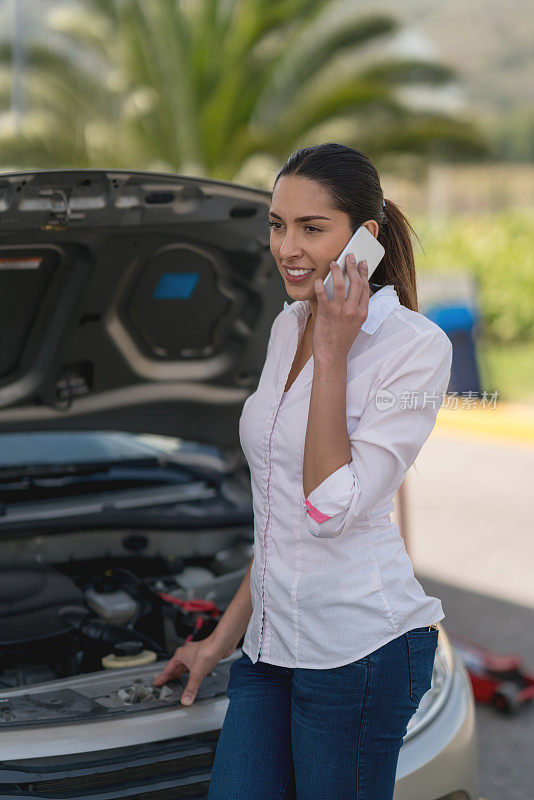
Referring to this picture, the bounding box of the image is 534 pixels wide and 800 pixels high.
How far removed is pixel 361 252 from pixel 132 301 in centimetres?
154

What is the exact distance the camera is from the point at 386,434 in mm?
1831

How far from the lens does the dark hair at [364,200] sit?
1.94 metres

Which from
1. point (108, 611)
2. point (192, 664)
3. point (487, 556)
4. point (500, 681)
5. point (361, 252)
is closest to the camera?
point (361, 252)

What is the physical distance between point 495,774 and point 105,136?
1138cm

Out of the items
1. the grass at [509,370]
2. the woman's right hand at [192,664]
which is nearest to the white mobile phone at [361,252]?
the woman's right hand at [192,664]

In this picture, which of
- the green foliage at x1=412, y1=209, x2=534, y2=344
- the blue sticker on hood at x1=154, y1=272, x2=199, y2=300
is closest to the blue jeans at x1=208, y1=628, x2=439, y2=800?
the blue sticker on hood at x1=154, y1=272, x2=199, y2=300

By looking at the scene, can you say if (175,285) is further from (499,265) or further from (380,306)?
(499,265)

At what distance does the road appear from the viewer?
3.85m

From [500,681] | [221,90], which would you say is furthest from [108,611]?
[221,90]

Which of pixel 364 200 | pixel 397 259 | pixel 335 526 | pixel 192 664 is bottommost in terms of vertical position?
pixel 192 664

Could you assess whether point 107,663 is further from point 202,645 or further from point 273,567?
point 273,567

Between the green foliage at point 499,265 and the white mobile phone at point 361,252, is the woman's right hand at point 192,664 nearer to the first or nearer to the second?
the white mobile phone at point 361,252

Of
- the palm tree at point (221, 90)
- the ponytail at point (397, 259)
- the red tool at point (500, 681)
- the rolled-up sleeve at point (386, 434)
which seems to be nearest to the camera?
the rolled-up sleeve at point (386, 434)

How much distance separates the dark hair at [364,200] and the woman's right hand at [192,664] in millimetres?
912
